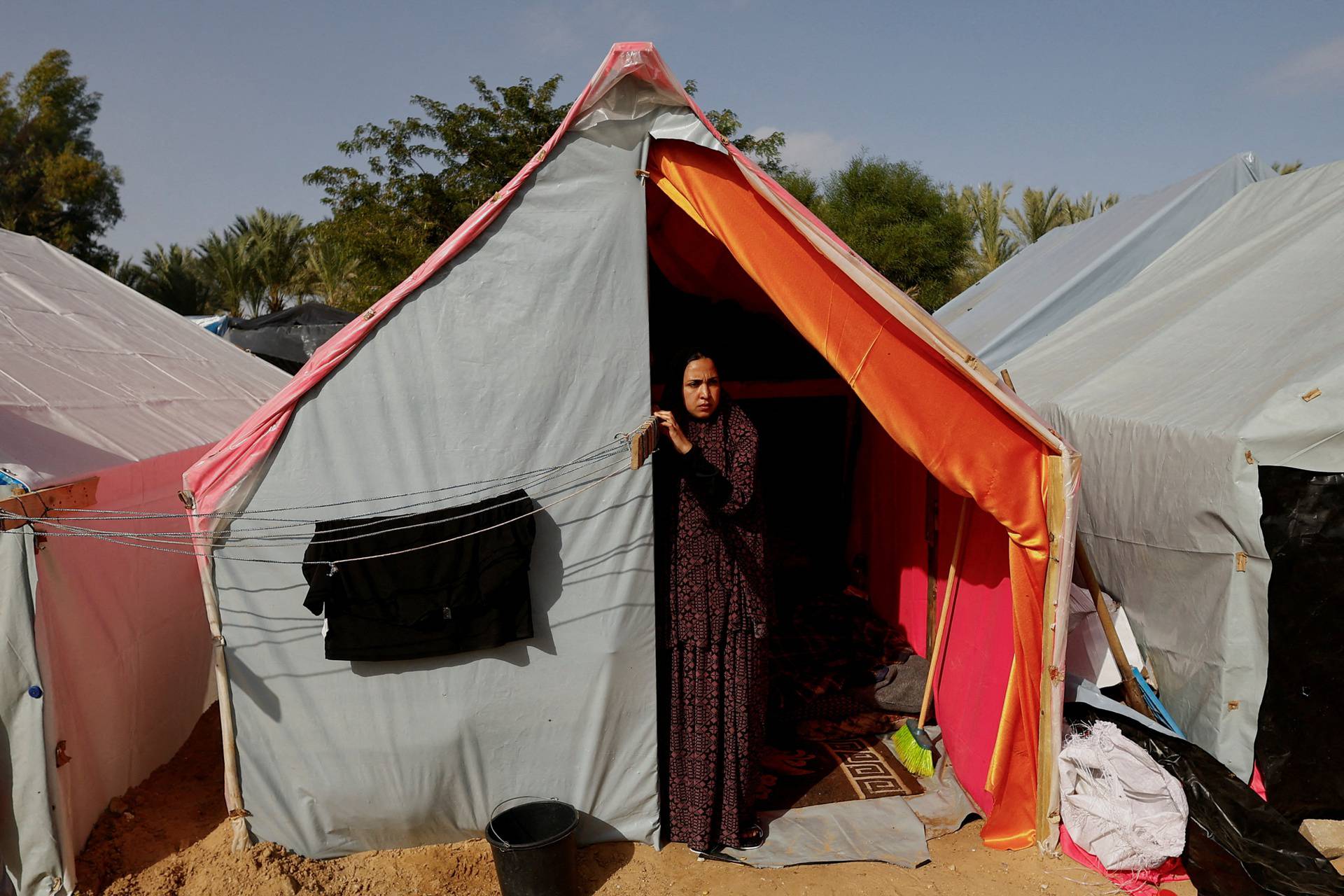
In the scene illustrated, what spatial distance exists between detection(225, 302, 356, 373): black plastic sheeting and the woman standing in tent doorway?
30.0 feet

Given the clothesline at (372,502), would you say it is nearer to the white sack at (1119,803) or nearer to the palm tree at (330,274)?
the white sack at (1119,803)

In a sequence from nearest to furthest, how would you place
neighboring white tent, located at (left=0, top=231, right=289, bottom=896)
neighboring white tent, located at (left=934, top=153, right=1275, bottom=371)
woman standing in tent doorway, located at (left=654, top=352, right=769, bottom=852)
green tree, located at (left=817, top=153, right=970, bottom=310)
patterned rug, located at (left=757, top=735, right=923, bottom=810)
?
neighboring white tent, located at (left=0, top=231, right=289, bottom=896), woman standing in tent doorway, located at (left=654, top=352, right=769, bottom=852), patterned rug, located at (left=757, top=735, right=923, bottom=810), neighboring white tent, located at (left=934, top=153, right=1275, bottom=371), green tree, located at (left=817, top=153, right=970, bottom=310)

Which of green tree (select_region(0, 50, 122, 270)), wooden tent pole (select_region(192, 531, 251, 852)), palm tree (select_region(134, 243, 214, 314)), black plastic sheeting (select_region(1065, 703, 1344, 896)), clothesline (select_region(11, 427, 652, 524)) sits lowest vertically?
black plastic sheeting (select_region(1065, 703, 1344, 896))

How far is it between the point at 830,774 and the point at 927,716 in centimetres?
67

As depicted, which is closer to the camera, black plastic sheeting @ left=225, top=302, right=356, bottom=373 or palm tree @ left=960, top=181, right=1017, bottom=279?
black plastic sheeting @ left=225, top=302, right=356, bottom=373

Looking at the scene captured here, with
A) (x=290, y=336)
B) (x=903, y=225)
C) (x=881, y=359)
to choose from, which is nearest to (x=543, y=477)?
(x=881, y=359)

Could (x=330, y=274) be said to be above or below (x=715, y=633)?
above

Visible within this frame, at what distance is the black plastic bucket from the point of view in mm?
→ 2896

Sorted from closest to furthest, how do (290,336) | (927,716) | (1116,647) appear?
(1116,647)
(927,716)
(290,336)

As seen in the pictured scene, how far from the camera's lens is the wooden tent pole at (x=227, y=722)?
3.06 m

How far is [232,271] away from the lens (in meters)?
18.0

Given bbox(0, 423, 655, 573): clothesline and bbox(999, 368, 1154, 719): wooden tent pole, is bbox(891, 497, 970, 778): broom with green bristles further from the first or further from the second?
bbox(0, 423, 655, 573): clothesline

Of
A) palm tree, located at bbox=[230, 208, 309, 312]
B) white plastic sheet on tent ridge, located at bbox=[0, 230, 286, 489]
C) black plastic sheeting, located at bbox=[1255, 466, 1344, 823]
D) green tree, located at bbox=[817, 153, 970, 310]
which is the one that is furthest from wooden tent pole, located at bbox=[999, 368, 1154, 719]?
palm tree, located at bbox=[230, 208, 309, 312]

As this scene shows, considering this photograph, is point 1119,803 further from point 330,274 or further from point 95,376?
point 330,274
